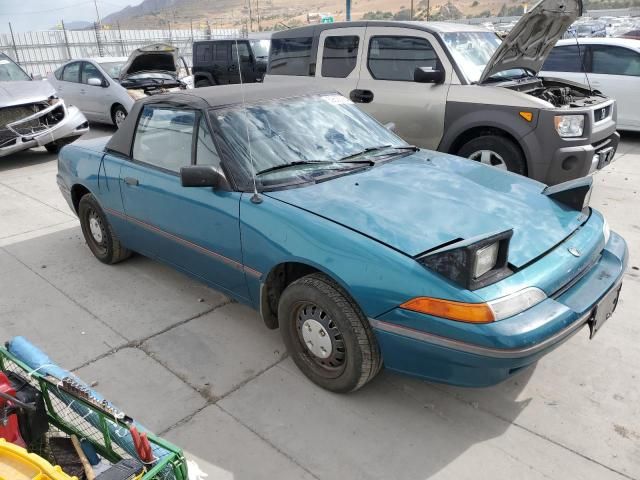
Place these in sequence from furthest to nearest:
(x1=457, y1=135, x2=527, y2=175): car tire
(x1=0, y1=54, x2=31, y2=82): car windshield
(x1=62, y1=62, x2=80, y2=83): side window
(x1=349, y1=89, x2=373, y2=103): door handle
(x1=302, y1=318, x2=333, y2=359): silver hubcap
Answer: (x1=62, y1=62, x2=80, y2=83): side window < (x1=0, y1=54, x2=31, y2=82): car windshield < (x1=349, y1=89, x2=373, y2=103): door handle < (x1=457, y1=135, x2=527, y2=175): car tire < (x1=302, y1=318, x2=333, y2=359): silver hubcap

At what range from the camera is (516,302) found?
7.62 ft

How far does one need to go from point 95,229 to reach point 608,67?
803 cm

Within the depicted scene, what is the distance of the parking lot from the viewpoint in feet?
8.02

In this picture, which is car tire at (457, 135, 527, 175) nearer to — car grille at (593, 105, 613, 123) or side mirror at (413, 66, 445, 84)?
side mirror at (413, 66, 445, 84)

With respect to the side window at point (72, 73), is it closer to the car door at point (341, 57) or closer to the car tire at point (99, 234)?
the car door at point (341, 57)

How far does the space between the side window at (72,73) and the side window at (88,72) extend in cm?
17

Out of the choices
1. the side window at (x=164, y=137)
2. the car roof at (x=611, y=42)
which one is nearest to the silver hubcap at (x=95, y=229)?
the side window at (x=164, y=137)

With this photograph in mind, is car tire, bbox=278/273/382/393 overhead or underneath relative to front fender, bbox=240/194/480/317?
underneath

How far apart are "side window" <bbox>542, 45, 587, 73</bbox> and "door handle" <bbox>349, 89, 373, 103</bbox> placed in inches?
163

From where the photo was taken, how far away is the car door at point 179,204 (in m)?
3.17

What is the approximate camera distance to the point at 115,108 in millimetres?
10250

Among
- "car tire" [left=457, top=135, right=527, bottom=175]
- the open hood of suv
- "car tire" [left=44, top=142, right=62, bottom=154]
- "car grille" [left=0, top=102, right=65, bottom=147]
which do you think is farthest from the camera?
"car tire" [left=44, top=142, right=62, bottom=154]

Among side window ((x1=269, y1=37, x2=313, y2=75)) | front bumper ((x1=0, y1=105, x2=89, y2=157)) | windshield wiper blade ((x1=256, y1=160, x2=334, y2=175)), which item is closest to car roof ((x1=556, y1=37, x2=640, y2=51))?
side window ((x1=269, y1=37, x2=313, y2=75))

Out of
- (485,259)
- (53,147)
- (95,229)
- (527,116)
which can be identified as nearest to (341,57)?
(527,116)
